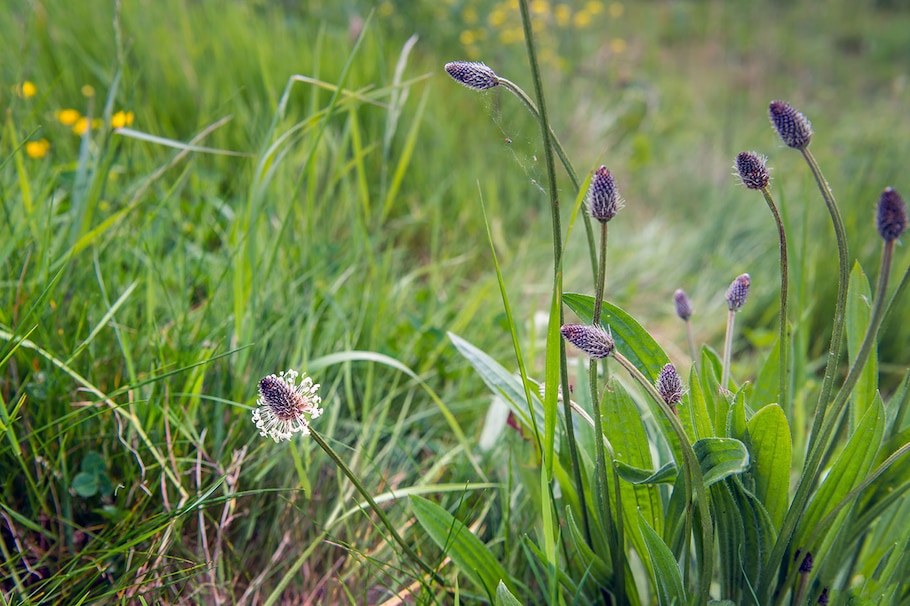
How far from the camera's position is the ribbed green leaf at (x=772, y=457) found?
85 cm

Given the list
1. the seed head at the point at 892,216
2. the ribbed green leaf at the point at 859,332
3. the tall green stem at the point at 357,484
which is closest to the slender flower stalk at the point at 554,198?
the tall green stem at the point at 357,484

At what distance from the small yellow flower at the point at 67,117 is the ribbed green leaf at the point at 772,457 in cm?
222

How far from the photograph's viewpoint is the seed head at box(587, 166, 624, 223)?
757 millimetres

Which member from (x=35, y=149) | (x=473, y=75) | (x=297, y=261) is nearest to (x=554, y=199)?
(x=473, y=75)

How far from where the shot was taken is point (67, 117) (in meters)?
2.23

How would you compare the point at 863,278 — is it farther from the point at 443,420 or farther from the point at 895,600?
the point at 443,420

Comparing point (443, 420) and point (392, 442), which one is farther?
point (443, 420)

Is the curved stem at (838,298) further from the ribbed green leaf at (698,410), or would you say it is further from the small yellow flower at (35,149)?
the small yellow flower at (35,149)

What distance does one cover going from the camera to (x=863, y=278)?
1.10m

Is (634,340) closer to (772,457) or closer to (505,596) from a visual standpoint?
(772,457)

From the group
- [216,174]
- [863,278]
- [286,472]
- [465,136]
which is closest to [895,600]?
[863,278]

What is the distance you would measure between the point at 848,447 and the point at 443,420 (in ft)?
2.94

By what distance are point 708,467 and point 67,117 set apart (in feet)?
7.23

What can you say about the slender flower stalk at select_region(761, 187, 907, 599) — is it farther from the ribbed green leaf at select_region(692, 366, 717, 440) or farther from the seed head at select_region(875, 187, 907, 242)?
the ribbed green leaf at select_region(692, 366, 717, 440)
